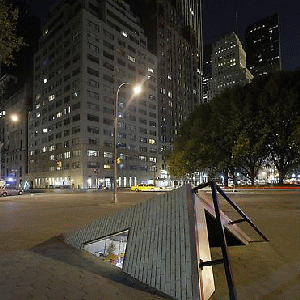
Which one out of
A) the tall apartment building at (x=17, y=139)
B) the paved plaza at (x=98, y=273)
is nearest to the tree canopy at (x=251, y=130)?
the paved plaza at (x=98, y=273)

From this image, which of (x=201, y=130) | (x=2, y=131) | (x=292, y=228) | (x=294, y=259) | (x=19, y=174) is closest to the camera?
(x=294, y=259)

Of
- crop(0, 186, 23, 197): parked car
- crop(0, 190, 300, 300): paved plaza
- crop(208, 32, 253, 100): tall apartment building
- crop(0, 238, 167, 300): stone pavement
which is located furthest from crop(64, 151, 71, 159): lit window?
crop(208, 32, 253, 100): tall apartment building

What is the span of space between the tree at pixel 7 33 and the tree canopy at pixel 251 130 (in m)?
32.9

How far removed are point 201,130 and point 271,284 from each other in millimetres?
42265

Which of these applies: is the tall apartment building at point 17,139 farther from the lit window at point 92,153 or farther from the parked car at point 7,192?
the parked car at point 7,192

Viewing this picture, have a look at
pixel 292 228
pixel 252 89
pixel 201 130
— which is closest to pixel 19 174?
pixel 201 130

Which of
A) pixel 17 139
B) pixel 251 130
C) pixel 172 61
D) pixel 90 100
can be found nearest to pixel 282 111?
pixel 251 130

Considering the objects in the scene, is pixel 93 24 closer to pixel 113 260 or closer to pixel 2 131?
pixel 2 131

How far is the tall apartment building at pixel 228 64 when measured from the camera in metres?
169

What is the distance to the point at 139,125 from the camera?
320ft

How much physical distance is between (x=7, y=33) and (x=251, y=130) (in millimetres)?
34929

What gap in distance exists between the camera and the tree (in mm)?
10164

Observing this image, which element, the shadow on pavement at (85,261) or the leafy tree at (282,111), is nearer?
the shadow on pavement at (85,261)

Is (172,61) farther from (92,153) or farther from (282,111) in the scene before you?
(282,111)
